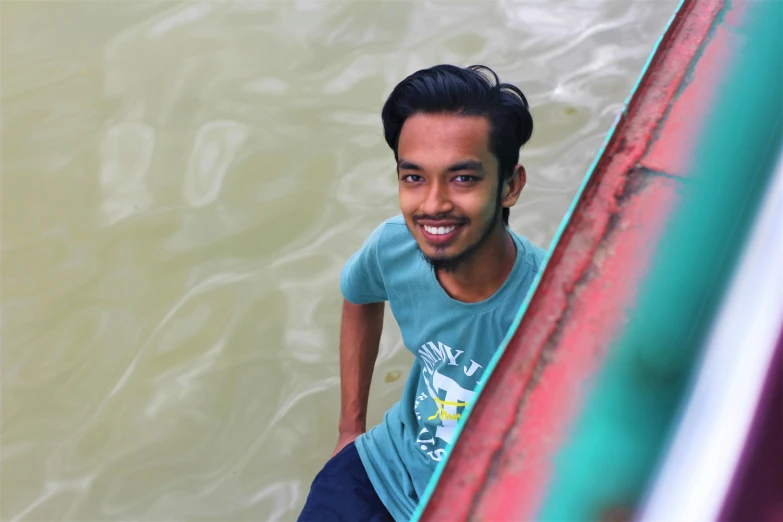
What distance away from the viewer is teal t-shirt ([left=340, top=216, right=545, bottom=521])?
1.40 meters

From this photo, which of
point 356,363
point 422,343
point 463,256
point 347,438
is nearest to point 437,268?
point 463,256

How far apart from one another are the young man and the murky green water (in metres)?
0.74

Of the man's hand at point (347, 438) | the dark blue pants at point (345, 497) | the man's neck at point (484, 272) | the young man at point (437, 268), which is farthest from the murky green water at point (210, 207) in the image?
the man's neck at point (484, 272)

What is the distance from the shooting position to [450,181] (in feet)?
4.24

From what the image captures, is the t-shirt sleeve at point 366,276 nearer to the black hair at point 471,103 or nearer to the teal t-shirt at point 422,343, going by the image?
the teal t-shirt at point 422,343

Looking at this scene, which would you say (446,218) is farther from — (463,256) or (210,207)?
(210,207)

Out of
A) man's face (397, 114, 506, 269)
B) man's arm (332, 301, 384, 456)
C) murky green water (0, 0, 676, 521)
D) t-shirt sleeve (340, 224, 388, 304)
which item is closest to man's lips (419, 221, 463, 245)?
man's face (397, 114, 506, 269)

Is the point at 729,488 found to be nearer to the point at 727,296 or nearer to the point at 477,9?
the point at 727,296

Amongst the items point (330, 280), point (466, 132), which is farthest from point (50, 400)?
point (466, 132)

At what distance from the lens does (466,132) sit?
129 centimetres

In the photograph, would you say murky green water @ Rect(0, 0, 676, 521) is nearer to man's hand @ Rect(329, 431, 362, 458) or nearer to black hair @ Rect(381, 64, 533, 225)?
man's hand @ Rect(329, 431, 362, 458)

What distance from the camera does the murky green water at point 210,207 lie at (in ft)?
7.61

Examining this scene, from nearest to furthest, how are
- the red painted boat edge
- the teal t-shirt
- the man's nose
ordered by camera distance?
the red painted boat edge < the man's nose < the teal t-shirt

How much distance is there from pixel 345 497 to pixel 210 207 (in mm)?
1533
